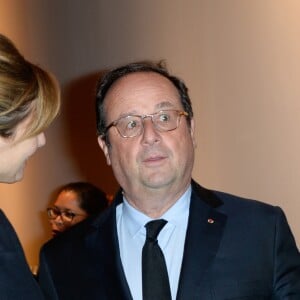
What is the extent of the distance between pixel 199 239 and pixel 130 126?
41cm

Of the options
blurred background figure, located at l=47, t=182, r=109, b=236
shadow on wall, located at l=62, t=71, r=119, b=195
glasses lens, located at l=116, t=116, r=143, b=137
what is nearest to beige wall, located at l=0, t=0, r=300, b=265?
shadow on wall, located at l=62, t=71, r=119, b=195

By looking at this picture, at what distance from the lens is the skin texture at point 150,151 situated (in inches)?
74.4

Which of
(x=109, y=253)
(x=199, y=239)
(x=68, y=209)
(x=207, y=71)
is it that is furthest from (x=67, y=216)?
(x=199, y=239)

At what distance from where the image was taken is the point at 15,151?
148 cm

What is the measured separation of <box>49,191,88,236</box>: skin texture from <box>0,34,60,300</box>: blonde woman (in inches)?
79.8

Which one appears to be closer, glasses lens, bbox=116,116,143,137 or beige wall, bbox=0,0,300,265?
glasses lens, bbox=116,116,143,137

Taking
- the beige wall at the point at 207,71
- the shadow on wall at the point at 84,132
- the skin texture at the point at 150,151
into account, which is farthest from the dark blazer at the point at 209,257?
the shadow on wall at the point at 84,132

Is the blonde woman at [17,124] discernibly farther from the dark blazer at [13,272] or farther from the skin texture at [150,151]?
the skin texture at [150,151]

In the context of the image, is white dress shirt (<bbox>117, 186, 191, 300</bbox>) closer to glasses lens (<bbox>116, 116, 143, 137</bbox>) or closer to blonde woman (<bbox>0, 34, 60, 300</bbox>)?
glasses lens (<bbox>116, 116, 143, 137</bbox>)

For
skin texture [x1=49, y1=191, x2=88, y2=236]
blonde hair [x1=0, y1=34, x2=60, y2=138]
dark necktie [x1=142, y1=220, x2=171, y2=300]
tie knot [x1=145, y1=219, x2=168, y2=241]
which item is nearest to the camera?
blonde hair [x1=0, y1=34, x2=60, y2=138]

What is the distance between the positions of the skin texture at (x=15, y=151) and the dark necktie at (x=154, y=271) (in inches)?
18.9

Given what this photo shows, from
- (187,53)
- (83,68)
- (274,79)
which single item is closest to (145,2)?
(187,53)

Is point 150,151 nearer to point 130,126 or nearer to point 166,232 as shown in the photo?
point 130,126

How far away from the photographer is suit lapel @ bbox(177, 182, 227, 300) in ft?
5.85
